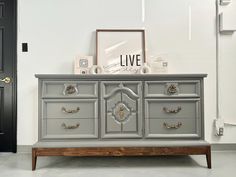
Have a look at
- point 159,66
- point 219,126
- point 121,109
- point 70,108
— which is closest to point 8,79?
point 70,108

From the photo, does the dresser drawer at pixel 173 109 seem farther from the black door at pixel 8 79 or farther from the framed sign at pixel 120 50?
the black door at pixel 8 79

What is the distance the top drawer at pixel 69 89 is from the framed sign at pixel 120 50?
0.57 m

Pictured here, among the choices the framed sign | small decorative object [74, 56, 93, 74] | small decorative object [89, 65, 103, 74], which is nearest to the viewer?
small decorative object [89, 65, 103, 74]

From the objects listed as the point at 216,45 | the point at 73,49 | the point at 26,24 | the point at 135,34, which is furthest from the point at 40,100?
the point at 216,45

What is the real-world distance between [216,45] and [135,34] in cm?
105

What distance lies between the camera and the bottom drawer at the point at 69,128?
2693 mm

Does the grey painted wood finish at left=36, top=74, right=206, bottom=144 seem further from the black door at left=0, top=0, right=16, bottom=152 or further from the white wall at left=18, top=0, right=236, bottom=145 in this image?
the black door at left=0, top=0, right=16, bottom=152

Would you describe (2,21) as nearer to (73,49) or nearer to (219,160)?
(73,49)

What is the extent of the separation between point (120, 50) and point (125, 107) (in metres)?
0.88

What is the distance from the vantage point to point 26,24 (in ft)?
10.9

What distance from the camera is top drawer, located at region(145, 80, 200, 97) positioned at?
2730 millimetres

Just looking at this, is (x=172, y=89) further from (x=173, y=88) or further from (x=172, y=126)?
(x=172, y=126)

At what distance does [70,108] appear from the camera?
2717 millimetres

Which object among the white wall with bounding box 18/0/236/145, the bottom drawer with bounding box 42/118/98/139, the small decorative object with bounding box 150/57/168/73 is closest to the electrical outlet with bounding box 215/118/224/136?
the white wall with bounding box 18/0/236/145
